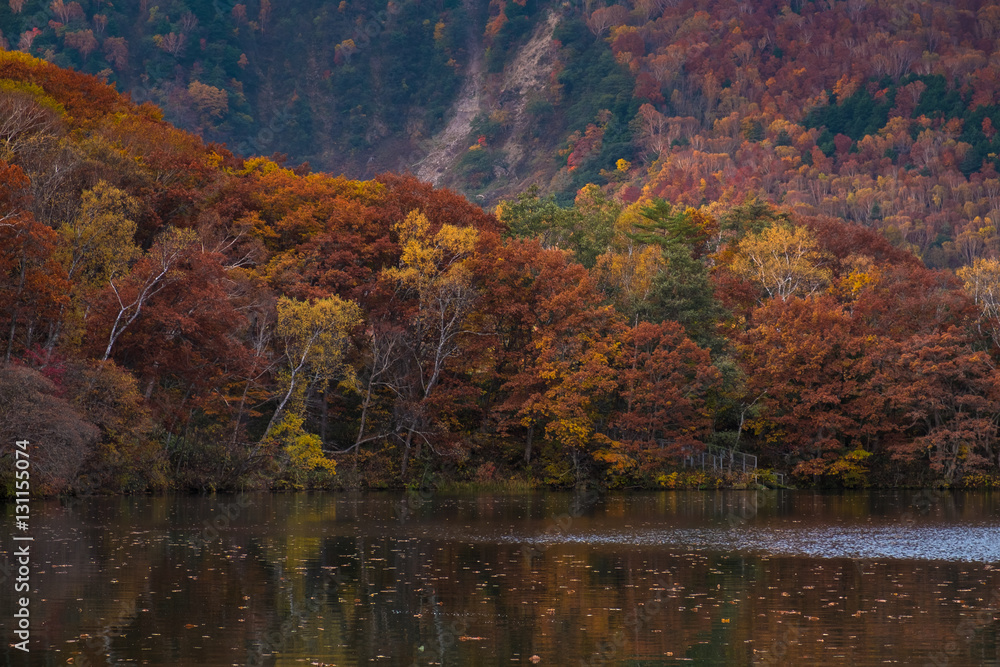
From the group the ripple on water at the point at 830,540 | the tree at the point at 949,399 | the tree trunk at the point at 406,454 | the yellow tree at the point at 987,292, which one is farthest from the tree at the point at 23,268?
the yellow tree at the point at 987,292

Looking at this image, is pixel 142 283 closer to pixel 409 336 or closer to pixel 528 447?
pixel 409 336

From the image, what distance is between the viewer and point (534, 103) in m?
164

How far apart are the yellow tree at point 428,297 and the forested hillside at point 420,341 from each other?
0.16 m

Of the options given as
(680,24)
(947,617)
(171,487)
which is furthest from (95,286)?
(680,24)

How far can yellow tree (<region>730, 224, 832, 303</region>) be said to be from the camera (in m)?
67.2

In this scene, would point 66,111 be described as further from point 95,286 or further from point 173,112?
point 173,112

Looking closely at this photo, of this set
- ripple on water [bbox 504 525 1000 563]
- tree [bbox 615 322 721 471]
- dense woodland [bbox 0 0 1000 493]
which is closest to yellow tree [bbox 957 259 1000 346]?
dense woodland [bbox 0 0 1000 493]

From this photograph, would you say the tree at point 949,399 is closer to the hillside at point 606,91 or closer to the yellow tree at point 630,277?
the yellow tree at point 630,277

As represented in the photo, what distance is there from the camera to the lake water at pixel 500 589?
16312mm

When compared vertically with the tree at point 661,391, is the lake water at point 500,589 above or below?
below

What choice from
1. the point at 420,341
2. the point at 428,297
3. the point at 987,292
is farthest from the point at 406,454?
the point at 987,292

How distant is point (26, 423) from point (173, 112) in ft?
392

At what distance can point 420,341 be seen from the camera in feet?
183

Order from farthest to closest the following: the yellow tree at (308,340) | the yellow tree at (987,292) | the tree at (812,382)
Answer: the yellow tree at (987,292) < the tree at (812,382) < the yellow tree at (308,340)
